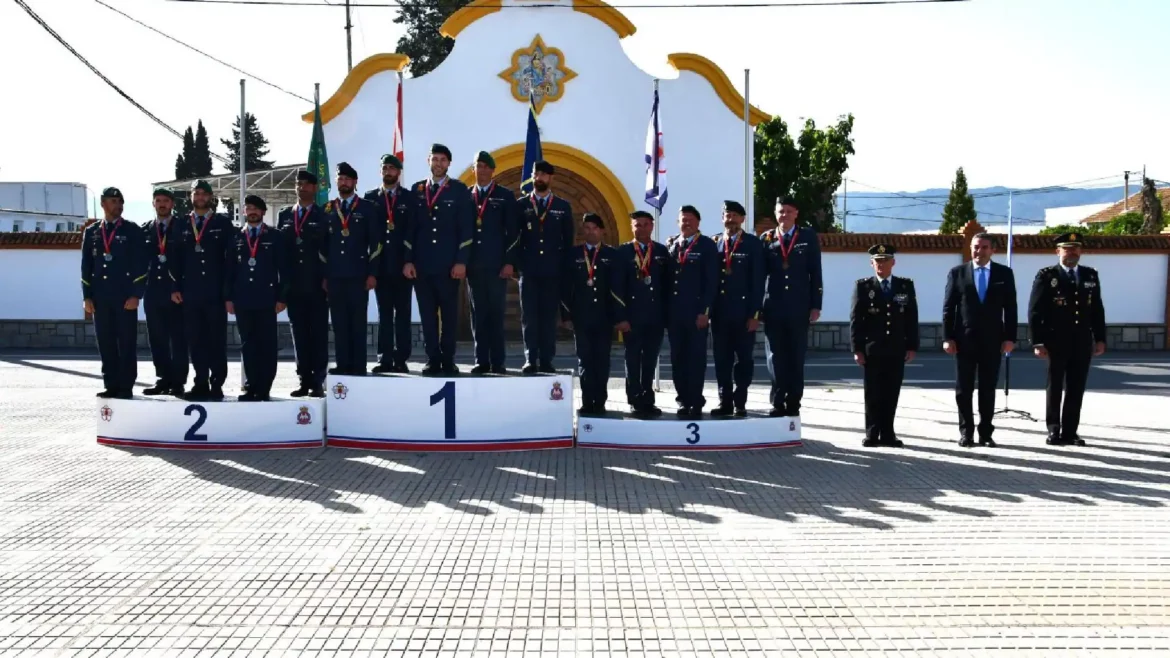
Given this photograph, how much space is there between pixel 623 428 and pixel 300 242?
10.9ft

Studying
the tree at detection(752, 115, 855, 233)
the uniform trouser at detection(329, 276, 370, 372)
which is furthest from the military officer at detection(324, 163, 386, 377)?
the tree at detection(752, 115, 855, 233)

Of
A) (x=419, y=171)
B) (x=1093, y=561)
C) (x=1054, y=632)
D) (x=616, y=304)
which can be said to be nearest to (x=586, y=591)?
(x=1054, y=632)

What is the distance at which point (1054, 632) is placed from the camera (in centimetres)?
419

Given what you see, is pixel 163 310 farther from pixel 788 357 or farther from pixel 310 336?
pixel 788 357

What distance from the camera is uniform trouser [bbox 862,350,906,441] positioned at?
864 centimetres

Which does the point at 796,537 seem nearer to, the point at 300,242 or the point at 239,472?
the point at 239,472

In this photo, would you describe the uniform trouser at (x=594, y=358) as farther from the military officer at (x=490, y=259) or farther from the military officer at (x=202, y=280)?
the military officer at (x=202, y=280)

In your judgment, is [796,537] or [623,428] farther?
[623,428]

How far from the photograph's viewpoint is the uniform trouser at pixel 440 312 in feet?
28.5

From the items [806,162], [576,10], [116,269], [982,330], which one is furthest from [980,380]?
[806,162]

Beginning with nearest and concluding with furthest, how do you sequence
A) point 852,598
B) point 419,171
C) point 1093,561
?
point 852,598 < point 1093,561 < point 419,171

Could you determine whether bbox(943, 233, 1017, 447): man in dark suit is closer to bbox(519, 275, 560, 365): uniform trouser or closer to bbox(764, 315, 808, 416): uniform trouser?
bbox(764, 315, 808, 416): uniform trouser

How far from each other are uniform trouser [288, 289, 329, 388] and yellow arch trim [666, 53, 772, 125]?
1137 centimetres

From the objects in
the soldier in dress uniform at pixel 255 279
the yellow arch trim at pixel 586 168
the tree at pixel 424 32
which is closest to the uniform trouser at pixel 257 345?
the soldier in dress uniform at pixel 255 279
